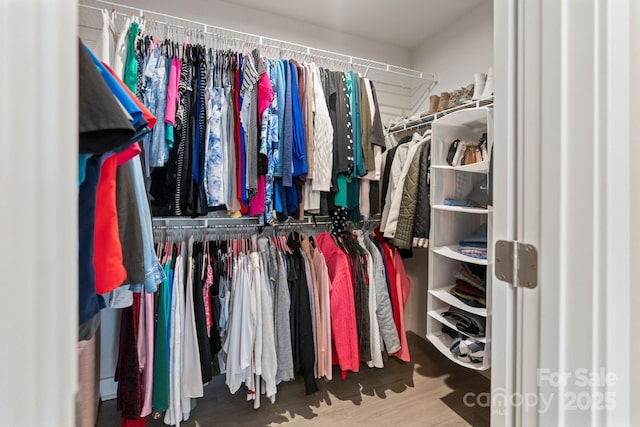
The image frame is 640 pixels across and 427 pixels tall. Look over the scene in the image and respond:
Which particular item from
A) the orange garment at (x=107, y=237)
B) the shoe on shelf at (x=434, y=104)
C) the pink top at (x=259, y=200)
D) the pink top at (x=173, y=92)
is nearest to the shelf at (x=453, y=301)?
the pink top at (x=259, y=200)

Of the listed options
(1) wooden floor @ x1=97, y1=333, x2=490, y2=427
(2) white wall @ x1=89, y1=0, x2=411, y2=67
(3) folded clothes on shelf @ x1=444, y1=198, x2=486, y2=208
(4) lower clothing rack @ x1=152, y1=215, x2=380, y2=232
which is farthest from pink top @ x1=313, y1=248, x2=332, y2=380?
(2) white wall @ x1=89, y1=0, x2=411, y2=67

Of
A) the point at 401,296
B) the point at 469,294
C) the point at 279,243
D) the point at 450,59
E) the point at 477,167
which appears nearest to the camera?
the point at 477,167

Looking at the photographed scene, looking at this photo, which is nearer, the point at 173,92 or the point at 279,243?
the point at 173,92

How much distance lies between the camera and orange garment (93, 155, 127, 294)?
65 centimetres

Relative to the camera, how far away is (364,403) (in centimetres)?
172

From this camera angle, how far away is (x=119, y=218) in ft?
2.53

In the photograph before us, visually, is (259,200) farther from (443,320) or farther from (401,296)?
(443,320)

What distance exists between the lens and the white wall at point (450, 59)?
202 cm

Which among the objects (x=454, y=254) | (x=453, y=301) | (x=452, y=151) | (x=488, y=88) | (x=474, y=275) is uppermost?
(x=488, y=88)

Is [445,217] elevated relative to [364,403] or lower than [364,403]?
elevated

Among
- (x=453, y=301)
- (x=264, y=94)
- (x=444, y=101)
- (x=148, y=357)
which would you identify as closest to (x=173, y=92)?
(x=264, y=94)
